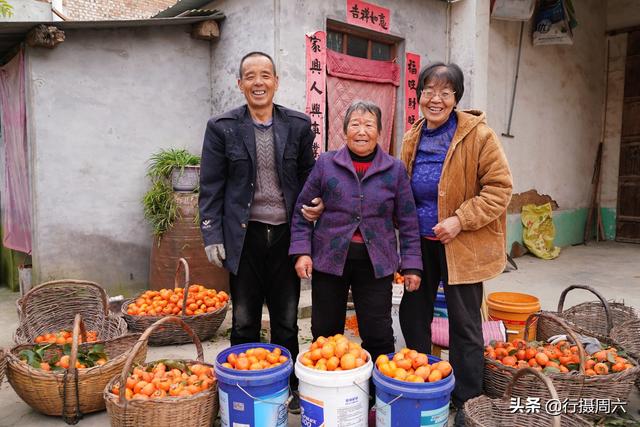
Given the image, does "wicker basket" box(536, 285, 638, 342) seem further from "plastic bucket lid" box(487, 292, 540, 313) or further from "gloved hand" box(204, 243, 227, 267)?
"gloved hand" box(204, 243, 227, 267)

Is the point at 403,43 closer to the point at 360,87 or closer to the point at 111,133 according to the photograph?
the point at 360,87

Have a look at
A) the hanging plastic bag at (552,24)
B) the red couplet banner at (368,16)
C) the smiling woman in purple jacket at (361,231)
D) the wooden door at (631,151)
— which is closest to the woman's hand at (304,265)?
the smiling woman in purple jacket at (361,231)

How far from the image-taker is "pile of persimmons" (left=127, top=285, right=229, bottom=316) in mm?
4133

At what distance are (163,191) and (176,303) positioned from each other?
5.33 ft

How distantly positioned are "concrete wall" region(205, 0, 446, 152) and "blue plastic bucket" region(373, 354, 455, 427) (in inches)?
146

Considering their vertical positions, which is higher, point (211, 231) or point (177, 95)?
point (177, 95)

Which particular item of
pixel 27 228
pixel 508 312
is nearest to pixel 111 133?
pixel 27 228

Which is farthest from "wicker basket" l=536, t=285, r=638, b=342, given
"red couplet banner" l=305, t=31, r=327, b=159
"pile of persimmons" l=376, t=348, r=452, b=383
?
"red couplet banner" l=305, t=31, r=327, b=159

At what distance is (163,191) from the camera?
539 centimetres

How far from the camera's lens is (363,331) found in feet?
9.19

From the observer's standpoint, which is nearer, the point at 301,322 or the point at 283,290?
the point at 283,290

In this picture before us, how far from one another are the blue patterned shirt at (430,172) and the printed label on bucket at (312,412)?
44.7 inches

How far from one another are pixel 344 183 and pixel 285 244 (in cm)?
56

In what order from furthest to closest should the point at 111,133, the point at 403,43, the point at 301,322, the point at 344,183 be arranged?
the point at 403,43 < the point at 111,133 < the point at 301,322 < the point at 344,183
